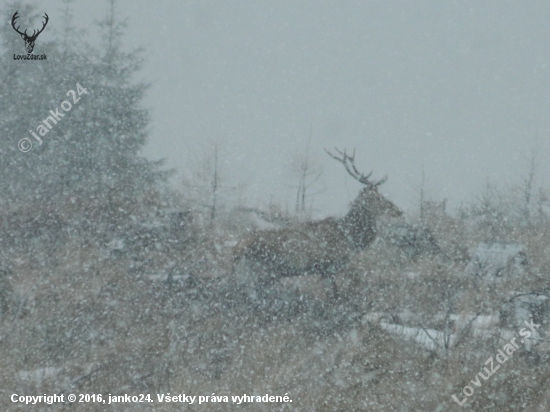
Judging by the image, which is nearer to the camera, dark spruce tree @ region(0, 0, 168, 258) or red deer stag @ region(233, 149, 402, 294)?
red deer stag @ region(233, 149, 402, 294)

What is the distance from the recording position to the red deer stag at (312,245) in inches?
352

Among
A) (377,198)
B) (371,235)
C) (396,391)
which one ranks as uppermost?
(377,198)

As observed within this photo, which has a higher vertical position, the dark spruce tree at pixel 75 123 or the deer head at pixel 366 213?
the dark spruce tree at pixel 75 123

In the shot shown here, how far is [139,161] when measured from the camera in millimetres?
18438

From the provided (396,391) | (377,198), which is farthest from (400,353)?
(377,198)

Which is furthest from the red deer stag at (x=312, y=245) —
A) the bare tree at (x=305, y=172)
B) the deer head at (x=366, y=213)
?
the bare tree at (x=305, y=172)

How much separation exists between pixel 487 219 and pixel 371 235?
7.51 m

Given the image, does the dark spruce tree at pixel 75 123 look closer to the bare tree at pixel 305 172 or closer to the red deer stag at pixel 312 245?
the bare tree at pixel 305 172

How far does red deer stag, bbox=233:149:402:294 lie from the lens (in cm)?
895

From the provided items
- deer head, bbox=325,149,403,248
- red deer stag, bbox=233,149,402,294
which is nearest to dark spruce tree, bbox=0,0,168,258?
red deer stag, bbox=233,149,402,294

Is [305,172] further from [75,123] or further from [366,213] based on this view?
[366,213]

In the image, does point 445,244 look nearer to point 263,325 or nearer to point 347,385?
point 263,325

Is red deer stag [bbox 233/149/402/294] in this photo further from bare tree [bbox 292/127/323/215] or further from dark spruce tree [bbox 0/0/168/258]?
bare tree [bbox 292/127/323/215]

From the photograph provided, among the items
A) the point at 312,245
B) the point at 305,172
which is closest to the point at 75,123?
the point at 305,172
